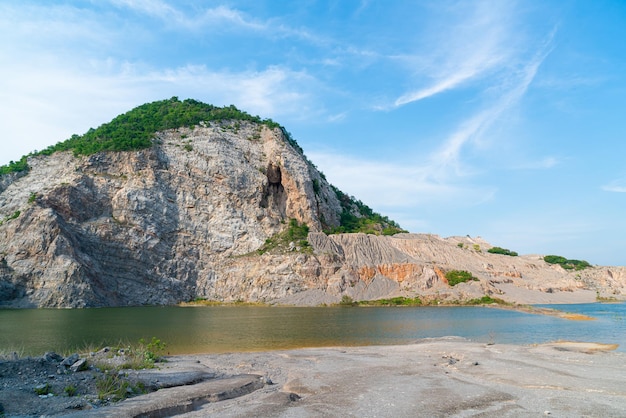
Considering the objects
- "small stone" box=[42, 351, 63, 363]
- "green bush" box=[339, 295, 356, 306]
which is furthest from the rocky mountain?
"small stone" box=[42, 351, 63, 363]

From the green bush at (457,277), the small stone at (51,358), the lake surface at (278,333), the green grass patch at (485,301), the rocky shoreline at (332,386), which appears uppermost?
the green bush at (457,277)

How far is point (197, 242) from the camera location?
75125 millimetres

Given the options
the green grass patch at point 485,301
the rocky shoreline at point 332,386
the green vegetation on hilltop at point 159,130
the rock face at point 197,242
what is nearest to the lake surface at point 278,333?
the rocky shoreline at point 332,386

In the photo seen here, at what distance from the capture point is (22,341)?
23.8 m

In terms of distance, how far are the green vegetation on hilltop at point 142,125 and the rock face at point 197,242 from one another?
215 cm

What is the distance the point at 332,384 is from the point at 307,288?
176 ft

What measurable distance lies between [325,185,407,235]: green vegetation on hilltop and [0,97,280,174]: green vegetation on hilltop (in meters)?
20.8

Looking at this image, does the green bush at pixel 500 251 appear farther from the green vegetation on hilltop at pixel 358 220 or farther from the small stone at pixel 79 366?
the small stone at pixel 79 366

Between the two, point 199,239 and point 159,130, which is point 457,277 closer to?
point 199,239

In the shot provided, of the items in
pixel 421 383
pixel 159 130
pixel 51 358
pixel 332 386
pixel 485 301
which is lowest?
pixel 332 386

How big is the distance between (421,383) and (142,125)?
85.5 meters

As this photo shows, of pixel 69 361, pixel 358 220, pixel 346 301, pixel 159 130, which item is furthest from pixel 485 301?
pixel 159 130

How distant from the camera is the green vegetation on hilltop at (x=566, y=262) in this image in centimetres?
9956

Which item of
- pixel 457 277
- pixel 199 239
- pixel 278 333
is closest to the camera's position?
pixel 278 333
